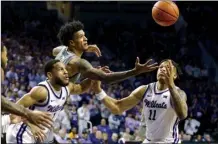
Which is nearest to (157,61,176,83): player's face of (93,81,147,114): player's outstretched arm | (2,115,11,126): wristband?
(93,81,147,114): player's outstretched arm

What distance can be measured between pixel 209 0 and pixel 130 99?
13487 millimetres

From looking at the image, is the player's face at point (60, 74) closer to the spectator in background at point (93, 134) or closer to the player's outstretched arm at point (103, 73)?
the player's outstretched arm at point (103, 73)

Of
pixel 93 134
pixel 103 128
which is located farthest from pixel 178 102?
pixel 103 128

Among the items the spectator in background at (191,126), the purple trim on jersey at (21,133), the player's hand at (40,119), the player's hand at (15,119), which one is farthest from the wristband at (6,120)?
the spectator in background at (191,126)

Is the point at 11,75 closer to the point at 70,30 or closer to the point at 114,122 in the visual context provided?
the point at 114,122

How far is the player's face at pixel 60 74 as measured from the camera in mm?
6621

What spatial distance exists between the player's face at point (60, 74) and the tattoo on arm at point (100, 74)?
204 millimetres

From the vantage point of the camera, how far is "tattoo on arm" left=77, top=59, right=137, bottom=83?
628cm

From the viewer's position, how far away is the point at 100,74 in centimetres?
651

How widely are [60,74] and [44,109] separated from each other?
47 cm

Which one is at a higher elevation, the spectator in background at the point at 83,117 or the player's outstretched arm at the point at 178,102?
the spectator in background at the point at 83,117

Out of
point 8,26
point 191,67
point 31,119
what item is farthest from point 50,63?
point 8,26

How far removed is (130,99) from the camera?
7.27 metres

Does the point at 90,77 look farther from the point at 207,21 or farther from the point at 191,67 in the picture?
the point at 207,21
